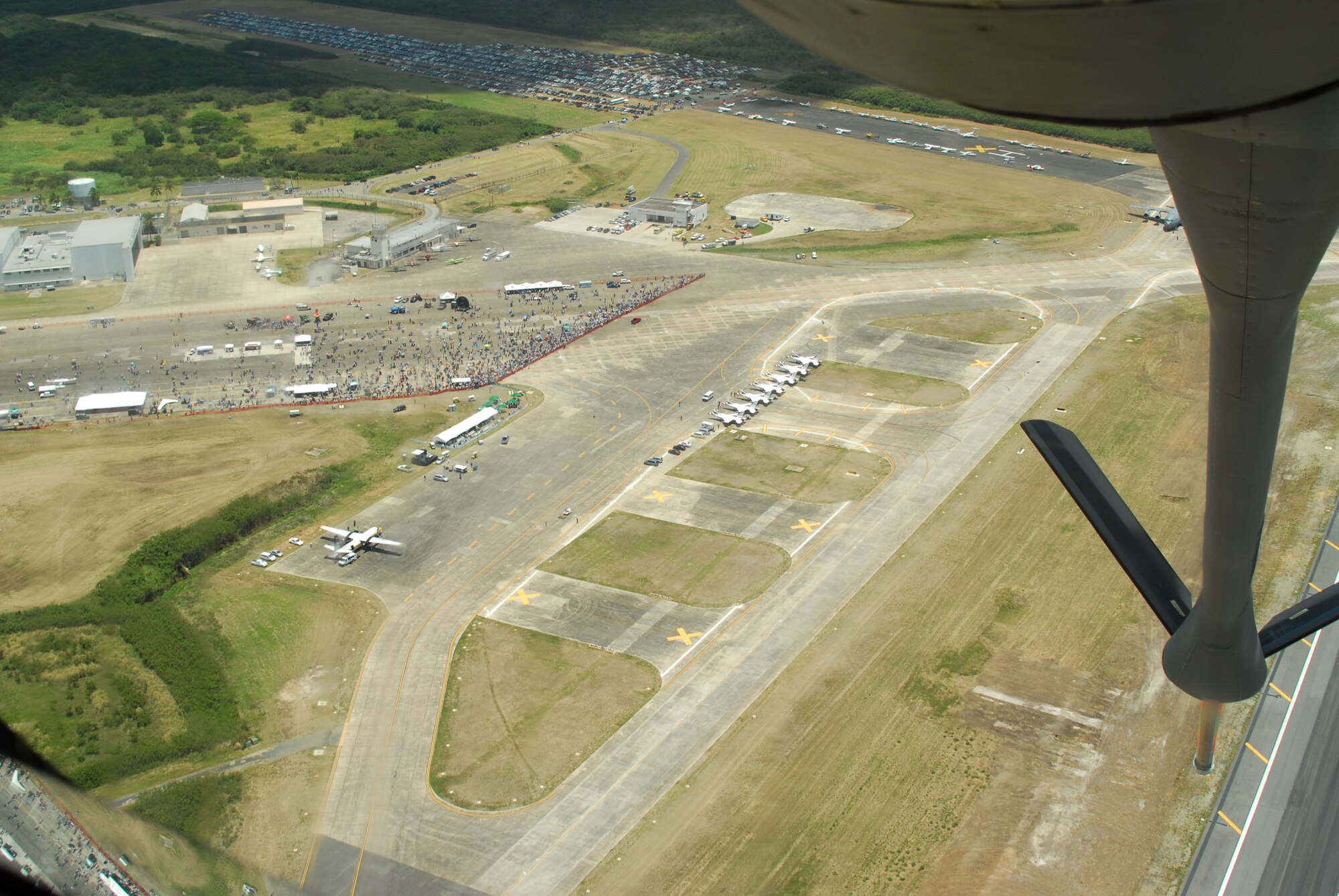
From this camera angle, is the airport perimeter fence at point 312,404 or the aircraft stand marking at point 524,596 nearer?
the aircraft stand marking at point 524,596

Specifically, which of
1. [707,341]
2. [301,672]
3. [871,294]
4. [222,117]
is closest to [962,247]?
[871,294]

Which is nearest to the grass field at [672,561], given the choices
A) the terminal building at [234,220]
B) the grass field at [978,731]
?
the grass field at [978,731]

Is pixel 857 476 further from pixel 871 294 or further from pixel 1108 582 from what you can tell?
pixel 871 294

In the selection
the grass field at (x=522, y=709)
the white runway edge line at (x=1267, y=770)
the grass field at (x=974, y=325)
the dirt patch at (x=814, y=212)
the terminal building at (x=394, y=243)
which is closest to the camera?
the white runway edge line at (x=1267, y=770)

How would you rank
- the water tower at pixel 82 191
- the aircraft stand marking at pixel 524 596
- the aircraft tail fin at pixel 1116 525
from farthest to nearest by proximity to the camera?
1. the water tower at pixel 82 191
2. the aircraft stand marking at pixel 524 596
3. the aircraft tail fin at pixel 1116 525

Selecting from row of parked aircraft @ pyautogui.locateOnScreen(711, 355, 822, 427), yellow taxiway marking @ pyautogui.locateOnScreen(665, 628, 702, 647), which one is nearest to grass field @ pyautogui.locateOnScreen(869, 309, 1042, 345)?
row of parked aircraft @ pyautogui.locateOnScreen(711, 355, 822, 427)

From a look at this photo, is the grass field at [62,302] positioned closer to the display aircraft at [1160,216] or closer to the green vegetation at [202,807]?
the green vegetation at [202,807]
